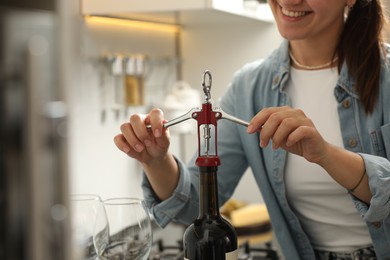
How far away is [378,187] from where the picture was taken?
3.33 ft

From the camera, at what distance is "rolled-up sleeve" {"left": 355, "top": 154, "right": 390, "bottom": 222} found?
102 centimetres

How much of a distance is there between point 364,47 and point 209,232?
0.64m

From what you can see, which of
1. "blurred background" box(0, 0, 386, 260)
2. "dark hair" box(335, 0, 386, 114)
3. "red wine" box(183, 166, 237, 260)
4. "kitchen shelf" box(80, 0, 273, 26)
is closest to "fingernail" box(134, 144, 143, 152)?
"blurred background" box(0, 0, 386, 260)

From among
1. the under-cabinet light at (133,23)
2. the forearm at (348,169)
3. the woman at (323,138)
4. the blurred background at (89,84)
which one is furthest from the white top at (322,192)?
the under-cabinet light at (133,23)

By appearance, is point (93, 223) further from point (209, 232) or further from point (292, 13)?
point (292, 13)

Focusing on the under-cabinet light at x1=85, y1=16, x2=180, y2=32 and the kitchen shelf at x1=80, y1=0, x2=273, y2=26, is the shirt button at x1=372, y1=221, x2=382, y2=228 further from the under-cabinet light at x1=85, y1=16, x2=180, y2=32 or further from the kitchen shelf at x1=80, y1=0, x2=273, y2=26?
the under-cabinet light at x1=85, y1=16, x2=180, y2=32

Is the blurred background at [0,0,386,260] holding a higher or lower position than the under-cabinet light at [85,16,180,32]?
lower

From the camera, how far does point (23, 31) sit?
0.36 meters

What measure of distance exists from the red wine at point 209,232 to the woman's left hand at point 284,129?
0.49 feet

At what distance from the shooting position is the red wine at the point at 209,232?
77 cm

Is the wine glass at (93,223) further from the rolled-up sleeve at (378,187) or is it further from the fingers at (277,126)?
the rolled-up sleeve at (378,187)

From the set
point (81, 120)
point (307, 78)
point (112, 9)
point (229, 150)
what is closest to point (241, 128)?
point (229, 150)

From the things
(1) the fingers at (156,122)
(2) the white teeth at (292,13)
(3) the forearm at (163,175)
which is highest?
(2) the white teeth at (292,13)

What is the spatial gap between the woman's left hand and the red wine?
5.9 inches
